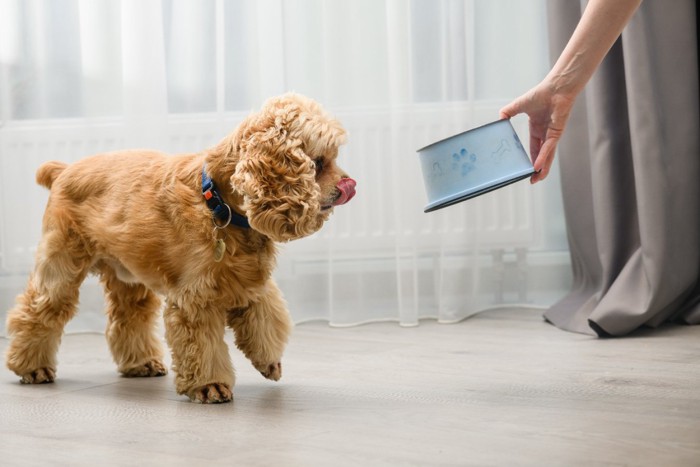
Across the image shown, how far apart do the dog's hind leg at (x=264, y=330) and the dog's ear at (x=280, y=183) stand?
0.95 feet

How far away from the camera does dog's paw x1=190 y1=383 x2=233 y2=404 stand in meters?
2.01

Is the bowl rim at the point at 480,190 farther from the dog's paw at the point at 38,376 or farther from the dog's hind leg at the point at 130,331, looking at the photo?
the dog's paw at the point at 38,376

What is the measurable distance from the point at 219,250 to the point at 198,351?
0.72ft

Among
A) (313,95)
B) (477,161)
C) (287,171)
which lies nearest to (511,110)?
(477,161)

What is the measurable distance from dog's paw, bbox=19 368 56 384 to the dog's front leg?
464 millimetres

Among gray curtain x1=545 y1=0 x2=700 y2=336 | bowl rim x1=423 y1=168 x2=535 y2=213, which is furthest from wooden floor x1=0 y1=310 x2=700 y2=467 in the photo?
bowl rim x1=423 y1=168 x2=535 y2=213

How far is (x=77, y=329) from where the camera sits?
3.18 metres

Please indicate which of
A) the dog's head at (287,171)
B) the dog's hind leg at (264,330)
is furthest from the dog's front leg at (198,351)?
the dog's head at (287,171)

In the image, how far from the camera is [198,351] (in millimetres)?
1992

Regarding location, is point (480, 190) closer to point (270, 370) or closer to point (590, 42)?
point (590, 42)

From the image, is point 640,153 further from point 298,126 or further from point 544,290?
point 298,126

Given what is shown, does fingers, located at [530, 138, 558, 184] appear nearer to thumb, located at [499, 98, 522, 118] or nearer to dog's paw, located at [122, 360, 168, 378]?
thumb, located at [499, 98, 522, 118]

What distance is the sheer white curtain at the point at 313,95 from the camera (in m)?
3.13

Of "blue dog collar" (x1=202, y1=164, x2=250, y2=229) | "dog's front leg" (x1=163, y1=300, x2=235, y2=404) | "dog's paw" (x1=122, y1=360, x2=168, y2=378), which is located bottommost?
"dog's paw" (x1=122, y1=360, x2=168, y2=378)
